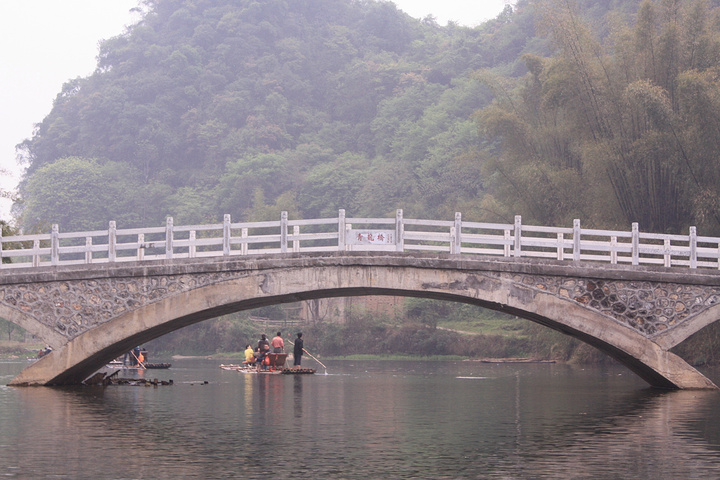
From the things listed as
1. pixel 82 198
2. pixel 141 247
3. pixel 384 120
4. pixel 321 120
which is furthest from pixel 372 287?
pixel 321 120

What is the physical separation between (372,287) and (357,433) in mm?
8705

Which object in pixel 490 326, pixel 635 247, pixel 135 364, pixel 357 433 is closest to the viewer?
pixel 357 433

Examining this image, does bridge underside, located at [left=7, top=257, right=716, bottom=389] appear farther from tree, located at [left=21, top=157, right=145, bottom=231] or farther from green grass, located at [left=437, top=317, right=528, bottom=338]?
tree, located at [left=21, top=157, right=145, bottom=231]

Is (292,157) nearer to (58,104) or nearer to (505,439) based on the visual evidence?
(58,104)

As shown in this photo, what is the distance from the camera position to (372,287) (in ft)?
75.6

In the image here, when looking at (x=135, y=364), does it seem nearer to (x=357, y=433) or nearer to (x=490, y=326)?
(x=490, y=326)

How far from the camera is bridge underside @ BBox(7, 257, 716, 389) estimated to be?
74.3 feet

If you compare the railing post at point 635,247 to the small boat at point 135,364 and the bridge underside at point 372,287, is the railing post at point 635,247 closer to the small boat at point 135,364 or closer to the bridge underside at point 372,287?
the bridge underside at point 372,287

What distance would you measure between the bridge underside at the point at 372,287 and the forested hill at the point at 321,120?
9.97 metres

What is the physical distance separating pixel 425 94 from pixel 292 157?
45.0 feet

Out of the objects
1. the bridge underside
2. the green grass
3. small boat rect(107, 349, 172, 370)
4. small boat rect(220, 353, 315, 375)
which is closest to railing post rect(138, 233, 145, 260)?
the bridge underside

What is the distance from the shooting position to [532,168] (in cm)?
3512

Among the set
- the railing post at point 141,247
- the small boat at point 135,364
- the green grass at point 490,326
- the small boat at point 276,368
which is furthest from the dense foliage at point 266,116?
the railing post at point 141,247

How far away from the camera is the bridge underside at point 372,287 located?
22.6 meters
